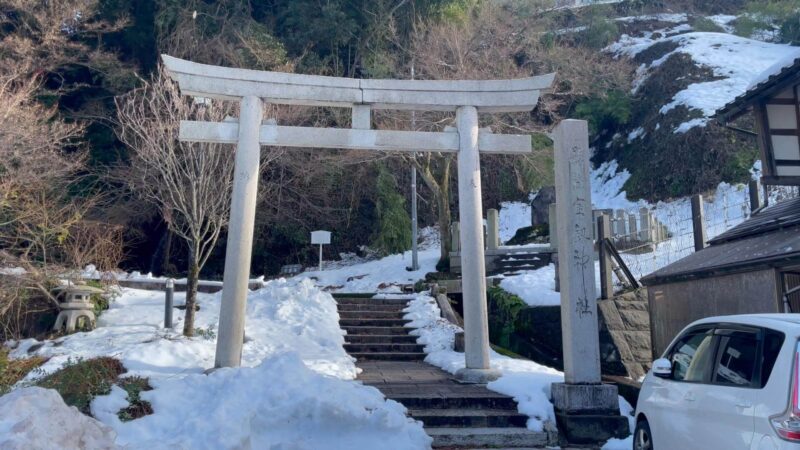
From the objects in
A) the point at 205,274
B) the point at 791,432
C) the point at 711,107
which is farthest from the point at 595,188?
the point at 791,432

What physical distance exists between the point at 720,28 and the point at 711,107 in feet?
37.3

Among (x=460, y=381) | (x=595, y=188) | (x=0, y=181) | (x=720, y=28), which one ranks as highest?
(x=720, y=28)

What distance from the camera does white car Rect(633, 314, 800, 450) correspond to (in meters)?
4.16

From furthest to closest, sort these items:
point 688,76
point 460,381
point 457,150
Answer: point 688,76
point 457,150
point 460,381

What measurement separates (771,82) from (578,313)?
5.17 m

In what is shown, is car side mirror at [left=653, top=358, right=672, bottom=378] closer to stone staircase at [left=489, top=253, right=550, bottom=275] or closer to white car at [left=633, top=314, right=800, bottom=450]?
white car at [left=633, top=314, right=800, bottom=450]

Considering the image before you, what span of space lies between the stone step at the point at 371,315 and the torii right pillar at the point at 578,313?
7.64 m

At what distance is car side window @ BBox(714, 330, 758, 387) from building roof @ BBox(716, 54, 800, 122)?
22.2 feet

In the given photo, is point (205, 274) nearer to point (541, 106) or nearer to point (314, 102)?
point (541, 106)

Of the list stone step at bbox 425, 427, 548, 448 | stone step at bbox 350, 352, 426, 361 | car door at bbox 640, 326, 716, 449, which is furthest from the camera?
stone step at bbox 350, 352, 426, 361

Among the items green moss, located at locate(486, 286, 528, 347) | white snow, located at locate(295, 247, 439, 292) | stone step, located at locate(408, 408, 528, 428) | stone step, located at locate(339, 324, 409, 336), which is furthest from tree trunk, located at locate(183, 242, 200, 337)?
white snow, located at locate(295, 247, 439, 292)

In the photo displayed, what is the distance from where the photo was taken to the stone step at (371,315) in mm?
16219

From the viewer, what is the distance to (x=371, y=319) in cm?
1609

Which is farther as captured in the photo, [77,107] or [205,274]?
[205,274]
